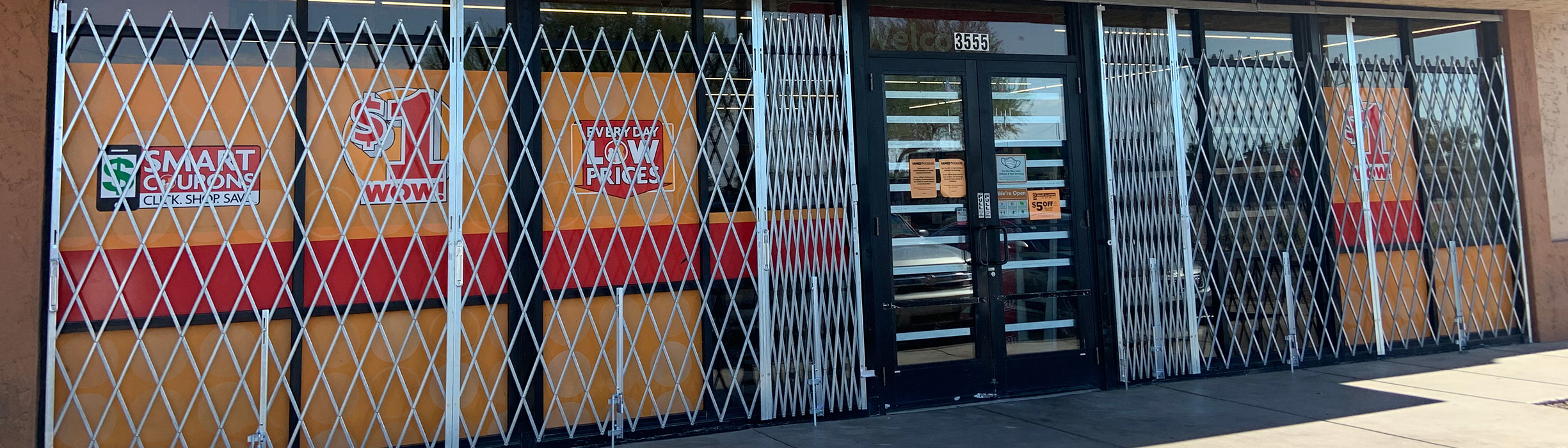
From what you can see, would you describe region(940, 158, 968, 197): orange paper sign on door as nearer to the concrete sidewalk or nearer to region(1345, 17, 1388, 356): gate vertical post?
the concrete sidewalk

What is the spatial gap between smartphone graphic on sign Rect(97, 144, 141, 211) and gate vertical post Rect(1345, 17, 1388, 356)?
27.1ft

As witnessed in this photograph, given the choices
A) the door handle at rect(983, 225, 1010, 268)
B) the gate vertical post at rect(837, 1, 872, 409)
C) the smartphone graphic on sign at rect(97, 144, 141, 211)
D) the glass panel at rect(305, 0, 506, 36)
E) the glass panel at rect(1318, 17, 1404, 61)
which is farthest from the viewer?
the glass panel at rect(1318, 17, 1404, 61)

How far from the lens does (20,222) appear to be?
4.54 metres

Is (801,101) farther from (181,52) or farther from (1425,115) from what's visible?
(1425,115)

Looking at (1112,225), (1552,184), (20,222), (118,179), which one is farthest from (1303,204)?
(20,222)

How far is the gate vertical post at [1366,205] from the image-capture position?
768 cm

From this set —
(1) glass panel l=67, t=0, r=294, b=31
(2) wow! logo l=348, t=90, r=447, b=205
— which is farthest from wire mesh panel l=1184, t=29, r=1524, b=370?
(1) glass panel l=67, t=0, r=294, b=31

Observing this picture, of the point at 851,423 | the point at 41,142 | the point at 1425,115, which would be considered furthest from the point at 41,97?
the point at 1425,115

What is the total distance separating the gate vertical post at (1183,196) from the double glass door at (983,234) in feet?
2.60

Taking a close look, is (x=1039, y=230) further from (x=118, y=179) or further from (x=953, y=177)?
(x=118, y=179)

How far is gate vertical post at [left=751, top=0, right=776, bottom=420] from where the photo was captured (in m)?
5.82

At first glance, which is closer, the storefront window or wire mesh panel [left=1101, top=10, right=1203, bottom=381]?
wire mesh panel [left=1101, top=10, right=1203, bottom=381]

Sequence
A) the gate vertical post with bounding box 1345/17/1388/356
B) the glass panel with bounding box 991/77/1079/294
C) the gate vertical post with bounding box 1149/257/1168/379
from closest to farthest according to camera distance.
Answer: the glass panel with bounding box 991/77/1079/294
the gate vertical post with bounding box 1149/257/1168/379
the gate vertical post with bounding box 1345/17/1388/356

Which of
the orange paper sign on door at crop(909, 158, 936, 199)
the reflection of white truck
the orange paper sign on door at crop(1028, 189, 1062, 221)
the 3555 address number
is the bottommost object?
the reflection of white truck
